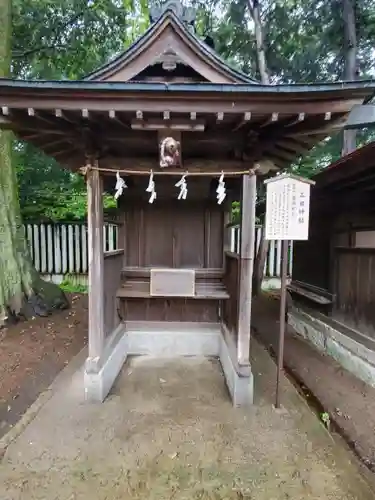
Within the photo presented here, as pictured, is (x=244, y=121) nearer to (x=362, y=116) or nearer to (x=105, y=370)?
(x=362, y=116)

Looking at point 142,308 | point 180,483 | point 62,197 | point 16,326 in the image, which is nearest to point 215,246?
point 142,308

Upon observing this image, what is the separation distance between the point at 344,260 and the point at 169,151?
3.44 metres

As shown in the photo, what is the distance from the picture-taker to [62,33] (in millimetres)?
9102

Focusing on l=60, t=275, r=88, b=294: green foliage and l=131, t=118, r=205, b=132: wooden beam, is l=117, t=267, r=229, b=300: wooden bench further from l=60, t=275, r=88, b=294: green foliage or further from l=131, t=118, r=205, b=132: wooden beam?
l=60, t=275, r=88, b=294: green foliage

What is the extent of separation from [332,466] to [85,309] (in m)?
6.45

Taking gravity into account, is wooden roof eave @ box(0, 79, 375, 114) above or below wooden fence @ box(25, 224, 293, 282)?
above

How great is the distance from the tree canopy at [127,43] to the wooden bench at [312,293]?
19.7ft

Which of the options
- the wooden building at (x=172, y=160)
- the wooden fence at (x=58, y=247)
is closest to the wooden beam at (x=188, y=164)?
the wooden building at (x=172, y=160)

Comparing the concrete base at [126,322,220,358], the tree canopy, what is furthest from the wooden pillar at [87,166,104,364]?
the tree canopy

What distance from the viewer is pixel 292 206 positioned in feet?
11.5

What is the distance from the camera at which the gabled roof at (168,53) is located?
3.51 metres

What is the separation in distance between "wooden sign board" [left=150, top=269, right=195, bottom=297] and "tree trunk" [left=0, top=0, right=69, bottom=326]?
11.1ft

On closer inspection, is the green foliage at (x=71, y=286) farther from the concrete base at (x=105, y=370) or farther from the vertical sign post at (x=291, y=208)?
the vertical sign post at (x=291, y=208)

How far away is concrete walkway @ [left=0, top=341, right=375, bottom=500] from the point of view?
2336 millimetres
